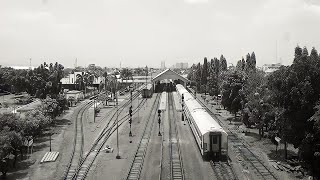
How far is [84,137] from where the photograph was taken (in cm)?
5159

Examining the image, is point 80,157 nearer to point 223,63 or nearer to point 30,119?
point 30,119

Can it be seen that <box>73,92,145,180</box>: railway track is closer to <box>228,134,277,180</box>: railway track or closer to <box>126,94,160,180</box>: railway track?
<box>126,94,160,180</box>: railway track

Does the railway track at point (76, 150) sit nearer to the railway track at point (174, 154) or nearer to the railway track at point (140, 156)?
the railway track at point (140, 156)

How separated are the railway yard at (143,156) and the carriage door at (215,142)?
0.35 metres

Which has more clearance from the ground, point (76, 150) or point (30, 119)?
point (30, 119)

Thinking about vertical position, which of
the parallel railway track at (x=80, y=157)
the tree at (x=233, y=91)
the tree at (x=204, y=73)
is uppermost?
the tree at (x=204, y=73)

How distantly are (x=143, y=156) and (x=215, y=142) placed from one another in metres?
8.62

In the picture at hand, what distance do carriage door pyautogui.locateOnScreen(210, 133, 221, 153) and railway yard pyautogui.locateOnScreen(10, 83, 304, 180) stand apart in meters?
0.35

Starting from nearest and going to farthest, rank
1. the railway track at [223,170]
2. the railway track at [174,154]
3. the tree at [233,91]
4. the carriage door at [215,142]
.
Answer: the railway track at [223,170] < the railway track at [174,154] < the carriage door at [215,142] < the tree at [233,91]

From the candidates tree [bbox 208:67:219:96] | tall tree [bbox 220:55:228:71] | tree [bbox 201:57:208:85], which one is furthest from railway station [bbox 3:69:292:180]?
tree [bbox 201:57:208:85]

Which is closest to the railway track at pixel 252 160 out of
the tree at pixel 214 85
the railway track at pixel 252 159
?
the railway track at pixel 252 159

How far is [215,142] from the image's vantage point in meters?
37.4

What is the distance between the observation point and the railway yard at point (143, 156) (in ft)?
110

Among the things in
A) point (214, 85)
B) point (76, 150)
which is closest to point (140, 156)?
point (76, 150)
